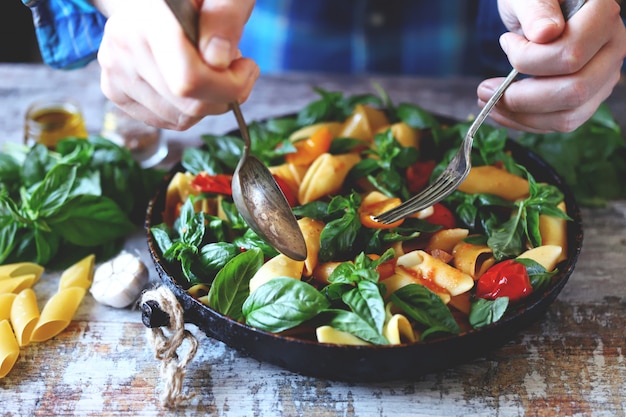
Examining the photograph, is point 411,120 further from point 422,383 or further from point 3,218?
point 3,218

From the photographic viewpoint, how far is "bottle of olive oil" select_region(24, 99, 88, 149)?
203cm

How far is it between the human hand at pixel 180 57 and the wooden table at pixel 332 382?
0.56 metres

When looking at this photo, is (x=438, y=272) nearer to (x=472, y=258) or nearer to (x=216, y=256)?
(x=472, y=258)

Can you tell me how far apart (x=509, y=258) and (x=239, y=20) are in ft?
2.58

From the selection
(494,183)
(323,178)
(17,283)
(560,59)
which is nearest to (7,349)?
(17,283)

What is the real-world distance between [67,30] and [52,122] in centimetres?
29

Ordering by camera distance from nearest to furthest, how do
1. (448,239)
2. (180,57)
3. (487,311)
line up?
Result: (180,57)
(487,311)
(448,239)

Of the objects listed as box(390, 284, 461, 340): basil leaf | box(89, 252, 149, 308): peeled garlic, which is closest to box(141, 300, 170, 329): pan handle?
box(89, 252, 149, 308): peeled garlic

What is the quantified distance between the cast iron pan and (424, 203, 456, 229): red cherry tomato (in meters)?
0.29

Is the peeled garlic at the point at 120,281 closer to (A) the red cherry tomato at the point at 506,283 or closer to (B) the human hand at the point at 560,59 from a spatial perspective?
(A) the red cherry tomato at the point at 506,283

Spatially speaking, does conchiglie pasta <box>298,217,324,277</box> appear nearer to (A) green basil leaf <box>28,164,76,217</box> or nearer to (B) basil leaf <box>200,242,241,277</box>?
(B) basil leaf <box>200,242,241,277</box>

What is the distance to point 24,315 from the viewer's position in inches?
60.6

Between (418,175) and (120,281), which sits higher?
(418,175)

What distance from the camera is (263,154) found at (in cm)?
177
